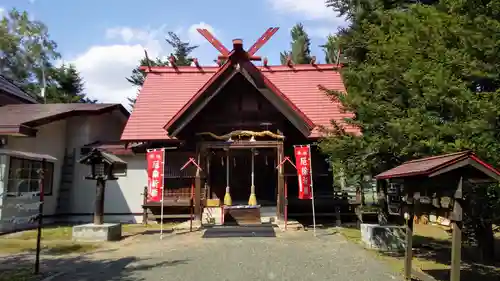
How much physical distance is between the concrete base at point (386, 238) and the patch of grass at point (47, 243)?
7374mm

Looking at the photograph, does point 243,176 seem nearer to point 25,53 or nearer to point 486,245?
point 486,245

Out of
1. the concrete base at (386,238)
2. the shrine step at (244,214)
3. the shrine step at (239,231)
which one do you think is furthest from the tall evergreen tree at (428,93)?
the shrine step at (244,214)

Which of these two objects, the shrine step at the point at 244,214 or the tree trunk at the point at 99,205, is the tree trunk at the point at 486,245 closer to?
the shrine step at the point at 244,214

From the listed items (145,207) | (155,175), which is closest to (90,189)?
(145,207)

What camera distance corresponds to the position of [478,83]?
828 centimetres

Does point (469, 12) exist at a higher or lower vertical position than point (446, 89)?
higher

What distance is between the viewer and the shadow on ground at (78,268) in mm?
7863

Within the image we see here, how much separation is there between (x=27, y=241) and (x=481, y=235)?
12.1 m

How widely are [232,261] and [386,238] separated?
4.37 metres

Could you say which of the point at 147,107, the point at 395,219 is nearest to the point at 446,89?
the point at 395,219

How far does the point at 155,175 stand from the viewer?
13.7m

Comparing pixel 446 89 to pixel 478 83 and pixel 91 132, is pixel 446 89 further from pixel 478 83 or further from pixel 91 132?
pixel 91 132

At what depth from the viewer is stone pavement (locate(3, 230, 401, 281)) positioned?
7980 mm

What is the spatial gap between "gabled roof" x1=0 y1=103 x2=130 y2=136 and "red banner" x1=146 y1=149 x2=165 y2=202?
181 inches
